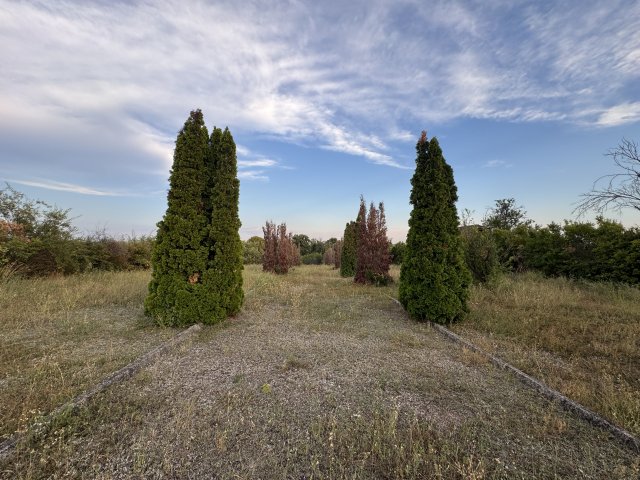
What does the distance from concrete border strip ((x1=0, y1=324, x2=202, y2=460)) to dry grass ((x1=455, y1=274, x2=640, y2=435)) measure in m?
5.01

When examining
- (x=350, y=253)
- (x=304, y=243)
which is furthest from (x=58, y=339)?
(x=304, y=243)

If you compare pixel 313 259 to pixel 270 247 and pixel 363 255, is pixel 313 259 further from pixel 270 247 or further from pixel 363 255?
pixel 363 255

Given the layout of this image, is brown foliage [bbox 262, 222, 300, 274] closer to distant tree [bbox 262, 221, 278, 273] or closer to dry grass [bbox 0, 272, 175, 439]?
distant tree [bbox 262, 221, 278, 273]

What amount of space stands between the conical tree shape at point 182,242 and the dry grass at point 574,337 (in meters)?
5.53

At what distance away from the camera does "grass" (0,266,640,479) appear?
220 cm

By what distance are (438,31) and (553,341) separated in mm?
6815

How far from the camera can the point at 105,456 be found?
2.25m

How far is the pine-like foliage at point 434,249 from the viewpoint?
21.9 ft

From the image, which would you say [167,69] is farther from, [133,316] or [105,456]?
[105,456]

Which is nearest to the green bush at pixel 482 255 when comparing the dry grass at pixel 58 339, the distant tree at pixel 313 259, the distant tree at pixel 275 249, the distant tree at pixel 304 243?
the dry grass at pixel 58 339

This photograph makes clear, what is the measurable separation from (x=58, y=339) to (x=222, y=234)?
3.22 m

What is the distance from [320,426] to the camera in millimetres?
2680

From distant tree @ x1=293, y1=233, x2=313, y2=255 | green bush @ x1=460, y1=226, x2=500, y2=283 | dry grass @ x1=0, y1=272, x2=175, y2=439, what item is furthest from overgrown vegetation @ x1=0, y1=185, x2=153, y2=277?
distant tree @ x1=293, y1=233, x2=313, y2=255

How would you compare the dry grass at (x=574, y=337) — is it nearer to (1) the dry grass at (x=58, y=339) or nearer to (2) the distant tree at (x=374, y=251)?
(2) the distant tree at (x=374, y=251)
